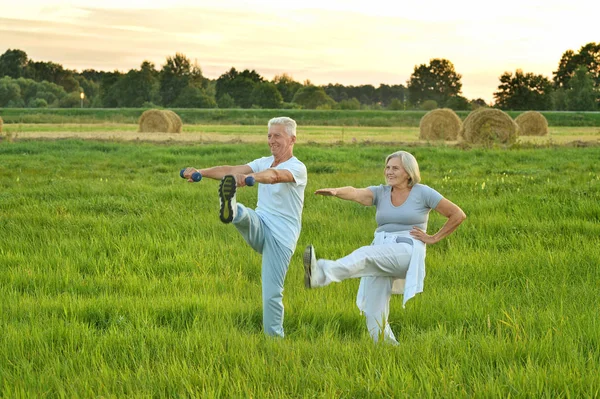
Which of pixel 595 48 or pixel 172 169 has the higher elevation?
pixel 595 48

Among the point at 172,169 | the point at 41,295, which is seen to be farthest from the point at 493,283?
the point at 172,169

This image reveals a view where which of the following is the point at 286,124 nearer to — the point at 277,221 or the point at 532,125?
the point at 277,221

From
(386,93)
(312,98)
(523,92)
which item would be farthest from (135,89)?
(386,93)

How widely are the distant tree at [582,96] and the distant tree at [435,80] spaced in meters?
37.0

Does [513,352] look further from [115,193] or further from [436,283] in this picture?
[115,193]

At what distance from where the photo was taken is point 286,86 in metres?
120

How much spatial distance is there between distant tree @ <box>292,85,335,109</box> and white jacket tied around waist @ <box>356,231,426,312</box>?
9860cm

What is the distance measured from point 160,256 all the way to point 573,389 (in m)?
5.51

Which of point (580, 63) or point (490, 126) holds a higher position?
→ point (580, 63)

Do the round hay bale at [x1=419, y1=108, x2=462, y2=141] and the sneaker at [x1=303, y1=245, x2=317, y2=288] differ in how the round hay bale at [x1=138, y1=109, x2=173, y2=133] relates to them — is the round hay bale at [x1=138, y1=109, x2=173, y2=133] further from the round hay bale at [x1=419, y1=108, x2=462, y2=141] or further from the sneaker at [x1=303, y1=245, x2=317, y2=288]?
the sneaker at [x1=303, y1=245, x2=317, y2=288]

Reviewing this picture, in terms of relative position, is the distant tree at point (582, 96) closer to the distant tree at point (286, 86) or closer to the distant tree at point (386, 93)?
the distant tree at point (286, 86)

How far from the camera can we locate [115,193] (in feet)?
47.1

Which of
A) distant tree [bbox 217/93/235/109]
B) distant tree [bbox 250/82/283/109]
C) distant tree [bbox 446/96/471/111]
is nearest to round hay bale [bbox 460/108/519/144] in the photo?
distant tree [bbox 446/96/471/111]

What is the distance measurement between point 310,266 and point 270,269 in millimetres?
669
